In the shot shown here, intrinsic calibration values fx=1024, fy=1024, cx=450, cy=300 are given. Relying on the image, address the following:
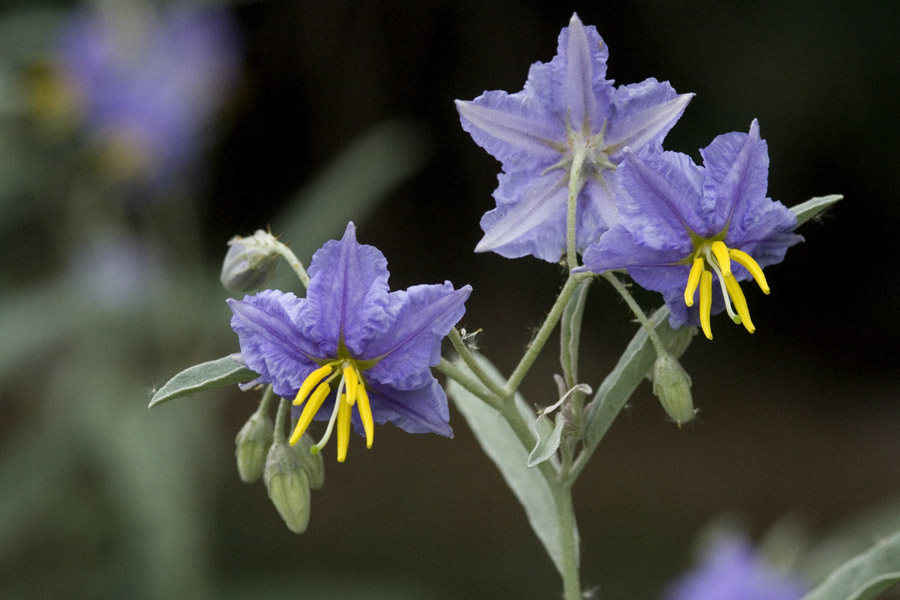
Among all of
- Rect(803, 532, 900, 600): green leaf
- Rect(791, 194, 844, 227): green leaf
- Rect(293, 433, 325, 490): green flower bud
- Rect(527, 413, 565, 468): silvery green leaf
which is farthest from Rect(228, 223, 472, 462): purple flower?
Rect(803, 532, 900, 600): green leaf

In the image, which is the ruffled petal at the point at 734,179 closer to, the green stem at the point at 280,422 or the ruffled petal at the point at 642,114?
the ruffled petal at the point at 642,114

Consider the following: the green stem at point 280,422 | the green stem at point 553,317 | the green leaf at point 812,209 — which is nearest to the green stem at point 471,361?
the green stem at point 553,317

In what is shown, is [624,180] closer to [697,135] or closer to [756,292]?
[697,135]

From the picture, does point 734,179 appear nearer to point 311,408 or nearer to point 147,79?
point 311,408

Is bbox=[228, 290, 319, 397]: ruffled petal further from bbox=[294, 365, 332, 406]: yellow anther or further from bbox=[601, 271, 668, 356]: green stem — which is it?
bbox=[601, 271, 668, 356]: green stem

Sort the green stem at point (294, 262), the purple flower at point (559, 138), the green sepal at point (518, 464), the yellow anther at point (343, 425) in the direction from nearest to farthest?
the yellow anther at point (343, 425) → the green stem at point (294, 262) → the purple flower at point (559, 138) → the green sepal at point (518, 464)
